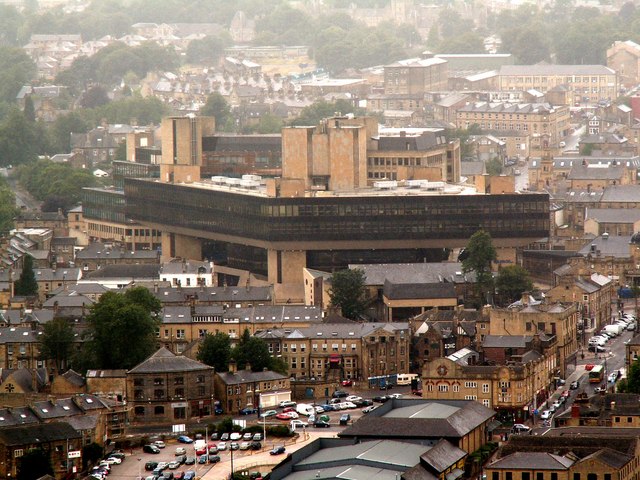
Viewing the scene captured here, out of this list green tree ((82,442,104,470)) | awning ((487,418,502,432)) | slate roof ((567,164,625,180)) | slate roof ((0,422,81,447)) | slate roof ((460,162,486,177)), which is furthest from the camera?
slate roof ((460,162,486,177))

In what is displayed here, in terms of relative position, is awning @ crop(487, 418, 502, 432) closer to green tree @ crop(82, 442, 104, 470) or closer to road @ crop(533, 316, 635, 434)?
road @ crop(533, 316, 635, 434)

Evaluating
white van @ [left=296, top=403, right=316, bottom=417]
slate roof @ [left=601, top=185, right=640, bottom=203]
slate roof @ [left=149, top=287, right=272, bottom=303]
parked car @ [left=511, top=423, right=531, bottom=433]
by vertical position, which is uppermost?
slate roof @ [left=601, top=185, right=640, bottom=203]

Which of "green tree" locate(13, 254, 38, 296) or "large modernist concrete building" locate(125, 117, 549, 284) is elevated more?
"large modernist concrete building" locate(125, 117, 549, 284)

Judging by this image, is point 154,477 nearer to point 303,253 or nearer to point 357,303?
point 357,303

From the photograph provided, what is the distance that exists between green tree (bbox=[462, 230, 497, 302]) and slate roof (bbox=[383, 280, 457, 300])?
1924 millimetres

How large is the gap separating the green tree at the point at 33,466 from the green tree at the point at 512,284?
37.3 m

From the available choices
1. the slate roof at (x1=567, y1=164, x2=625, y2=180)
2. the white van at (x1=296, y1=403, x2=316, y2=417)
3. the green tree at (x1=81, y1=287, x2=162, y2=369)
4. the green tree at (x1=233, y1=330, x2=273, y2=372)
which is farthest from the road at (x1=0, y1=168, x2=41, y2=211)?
the white van at (x1=296, y1=403, x2=316, y2=417)

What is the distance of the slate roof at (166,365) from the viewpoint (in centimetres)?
11738

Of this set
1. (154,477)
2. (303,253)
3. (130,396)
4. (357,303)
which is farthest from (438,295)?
(154,477)

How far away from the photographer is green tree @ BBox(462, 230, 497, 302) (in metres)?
137

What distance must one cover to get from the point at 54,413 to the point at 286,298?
3264 centimetres

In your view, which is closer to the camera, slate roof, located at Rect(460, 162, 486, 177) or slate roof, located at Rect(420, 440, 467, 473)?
slate roof, located at Rect(420, 440, 467, 473)

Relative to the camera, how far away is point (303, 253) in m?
146

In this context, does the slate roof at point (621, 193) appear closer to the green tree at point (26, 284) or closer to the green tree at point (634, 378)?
the green tree at point (26, 284)
